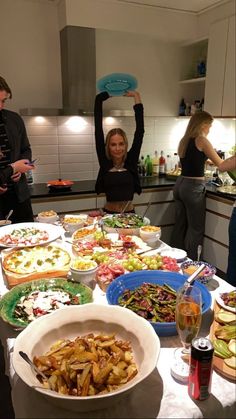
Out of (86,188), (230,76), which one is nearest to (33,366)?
(86,188)

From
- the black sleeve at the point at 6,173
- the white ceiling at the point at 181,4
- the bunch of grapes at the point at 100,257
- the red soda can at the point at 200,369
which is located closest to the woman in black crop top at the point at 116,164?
the black sleeve at the point at 6,173

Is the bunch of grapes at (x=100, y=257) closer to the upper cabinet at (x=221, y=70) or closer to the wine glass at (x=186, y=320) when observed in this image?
the wine glass at (x=186, y=320)

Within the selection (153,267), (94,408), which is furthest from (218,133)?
(94,408)

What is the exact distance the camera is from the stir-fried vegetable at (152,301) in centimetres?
109

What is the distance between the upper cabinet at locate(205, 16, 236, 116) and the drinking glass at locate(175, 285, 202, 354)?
2.70m

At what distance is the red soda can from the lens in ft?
2.56

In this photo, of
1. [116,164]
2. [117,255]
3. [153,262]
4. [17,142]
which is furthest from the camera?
[116,164]

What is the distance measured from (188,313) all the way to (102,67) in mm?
3268

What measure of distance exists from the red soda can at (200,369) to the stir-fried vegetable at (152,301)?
0.26 metres

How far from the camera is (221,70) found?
10.7ft

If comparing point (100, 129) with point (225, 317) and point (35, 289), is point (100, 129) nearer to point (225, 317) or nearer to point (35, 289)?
point (35, 289)

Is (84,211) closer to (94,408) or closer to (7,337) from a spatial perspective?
(7,337)

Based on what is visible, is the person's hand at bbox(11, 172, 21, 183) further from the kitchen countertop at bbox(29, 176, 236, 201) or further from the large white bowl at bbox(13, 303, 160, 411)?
the large white bowl at bbox(13, 303, 160, 411)

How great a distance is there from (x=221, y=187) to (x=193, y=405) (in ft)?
9.06
